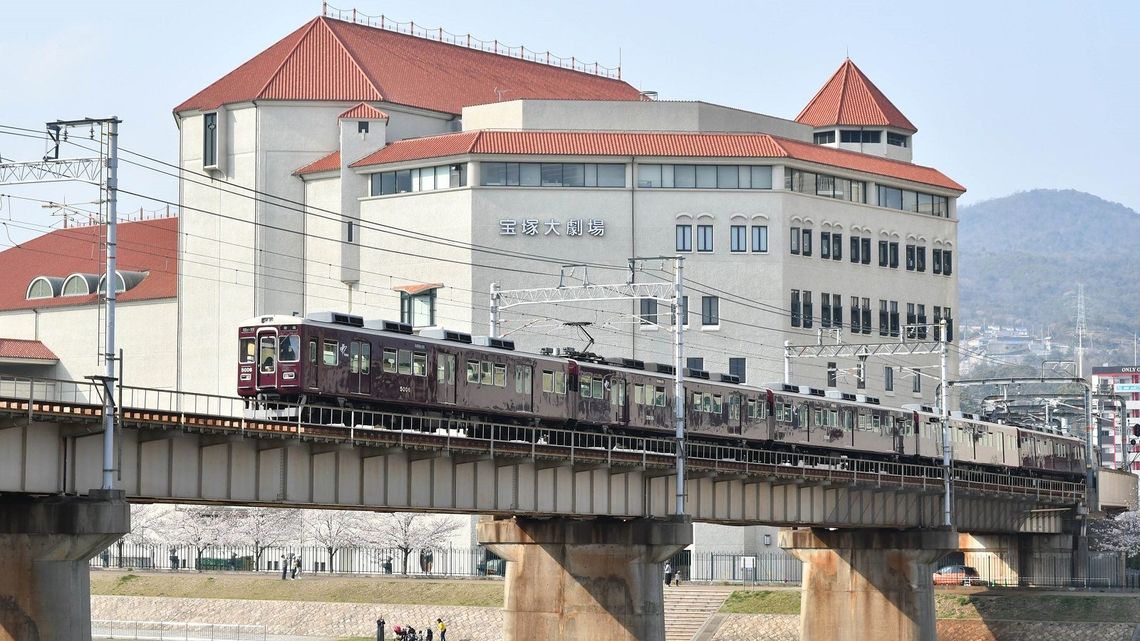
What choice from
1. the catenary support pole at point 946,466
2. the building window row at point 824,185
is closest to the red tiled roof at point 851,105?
the building window row at point 824,185

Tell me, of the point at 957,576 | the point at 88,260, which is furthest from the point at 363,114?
the point at 957,576

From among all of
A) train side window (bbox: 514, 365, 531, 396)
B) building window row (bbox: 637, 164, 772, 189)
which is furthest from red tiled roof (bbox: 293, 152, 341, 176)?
train side window (bbox: 514, 365, 531, 396)

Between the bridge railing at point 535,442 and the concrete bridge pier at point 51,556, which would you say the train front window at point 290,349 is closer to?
the bridge railing at point 535,442

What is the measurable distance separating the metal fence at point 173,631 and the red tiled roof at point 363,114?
129ft

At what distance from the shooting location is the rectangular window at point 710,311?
12838 centimetres

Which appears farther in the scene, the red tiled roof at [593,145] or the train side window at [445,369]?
the red tiled roof at [593,145]

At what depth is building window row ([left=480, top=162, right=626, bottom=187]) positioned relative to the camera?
126m

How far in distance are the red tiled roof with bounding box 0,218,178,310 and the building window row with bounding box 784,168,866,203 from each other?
1801 inches

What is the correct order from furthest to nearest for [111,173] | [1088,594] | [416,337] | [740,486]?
[1088,594]
[740,486]
[416,337]
[111,173]

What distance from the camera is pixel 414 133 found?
137625mm

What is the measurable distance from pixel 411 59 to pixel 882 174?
121 feet

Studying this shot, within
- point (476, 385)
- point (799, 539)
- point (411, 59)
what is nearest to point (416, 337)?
point (476, 385)

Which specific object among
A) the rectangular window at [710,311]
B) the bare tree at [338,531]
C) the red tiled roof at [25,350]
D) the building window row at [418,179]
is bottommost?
the bare tree at [338,531]

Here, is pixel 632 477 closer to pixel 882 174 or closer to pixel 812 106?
pixel 882 174
